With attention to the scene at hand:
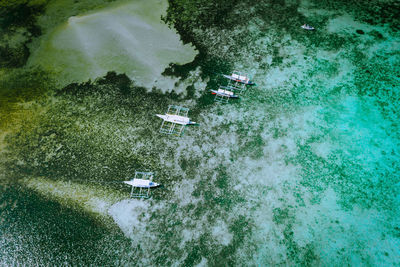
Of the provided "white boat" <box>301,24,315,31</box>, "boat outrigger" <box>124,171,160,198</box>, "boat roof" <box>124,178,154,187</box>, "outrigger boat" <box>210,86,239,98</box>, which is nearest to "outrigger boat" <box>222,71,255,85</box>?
"outrigger boat" <box>210,86,239,98</box>

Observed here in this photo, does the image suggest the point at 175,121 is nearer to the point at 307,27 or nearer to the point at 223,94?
the point at 223,94

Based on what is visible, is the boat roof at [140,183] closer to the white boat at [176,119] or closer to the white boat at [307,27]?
the white boat at [176,119]

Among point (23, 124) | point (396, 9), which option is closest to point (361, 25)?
point (396, 9)

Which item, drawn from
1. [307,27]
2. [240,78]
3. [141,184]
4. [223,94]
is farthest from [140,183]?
[307,27]

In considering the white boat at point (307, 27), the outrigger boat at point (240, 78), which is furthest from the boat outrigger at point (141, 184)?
the white boat at point (307, 27)

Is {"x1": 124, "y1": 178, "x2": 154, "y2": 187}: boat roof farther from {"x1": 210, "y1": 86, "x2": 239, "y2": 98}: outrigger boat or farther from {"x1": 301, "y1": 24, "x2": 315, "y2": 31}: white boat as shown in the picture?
{"x1": 301, "y1": 24, "x2": 315, "y2": 31}: white boat

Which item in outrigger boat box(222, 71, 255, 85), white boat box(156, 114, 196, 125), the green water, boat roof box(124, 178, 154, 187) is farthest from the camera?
outrigger boat box(222, 71, 255, 85)

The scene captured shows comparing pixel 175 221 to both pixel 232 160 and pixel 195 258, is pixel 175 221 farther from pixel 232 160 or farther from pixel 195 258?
pixel 232 160
